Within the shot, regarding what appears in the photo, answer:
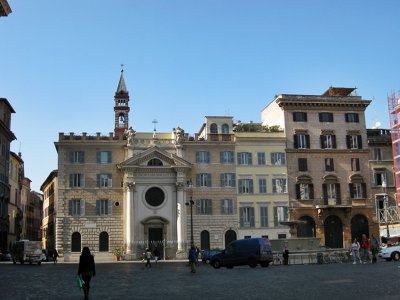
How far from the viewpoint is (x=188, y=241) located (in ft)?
191

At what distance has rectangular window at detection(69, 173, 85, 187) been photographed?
58.4m

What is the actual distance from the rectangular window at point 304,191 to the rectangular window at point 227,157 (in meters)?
8.01

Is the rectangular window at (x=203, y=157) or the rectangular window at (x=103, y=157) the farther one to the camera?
the rectangular window at (x=203, y=157)

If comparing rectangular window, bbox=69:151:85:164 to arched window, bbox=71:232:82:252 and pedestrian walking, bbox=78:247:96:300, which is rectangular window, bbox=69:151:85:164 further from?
pedestrian walking, bbox=78:247:96:300

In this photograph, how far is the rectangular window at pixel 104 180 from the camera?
58656 mm

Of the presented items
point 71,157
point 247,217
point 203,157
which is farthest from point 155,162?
point 247,217

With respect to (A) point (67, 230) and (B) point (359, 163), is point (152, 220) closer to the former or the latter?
(A) point (67, 230)

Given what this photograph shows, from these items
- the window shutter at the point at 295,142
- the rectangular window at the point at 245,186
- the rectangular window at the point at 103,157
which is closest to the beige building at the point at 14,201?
the rectangular window at the point at 103,157

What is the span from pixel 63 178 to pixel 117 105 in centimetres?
1348

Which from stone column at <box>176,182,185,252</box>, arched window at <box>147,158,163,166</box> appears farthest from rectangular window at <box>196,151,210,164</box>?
arched window at <box>147,158,163,166</box>

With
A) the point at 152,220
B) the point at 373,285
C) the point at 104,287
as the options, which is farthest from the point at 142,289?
the point at 152,220

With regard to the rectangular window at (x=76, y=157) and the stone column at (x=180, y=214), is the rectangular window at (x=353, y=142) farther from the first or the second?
the rectangular window at (x=76, y=157)

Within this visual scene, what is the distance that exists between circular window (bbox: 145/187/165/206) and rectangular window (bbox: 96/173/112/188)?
4.32m

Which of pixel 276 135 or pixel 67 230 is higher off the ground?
pixel 276 135
